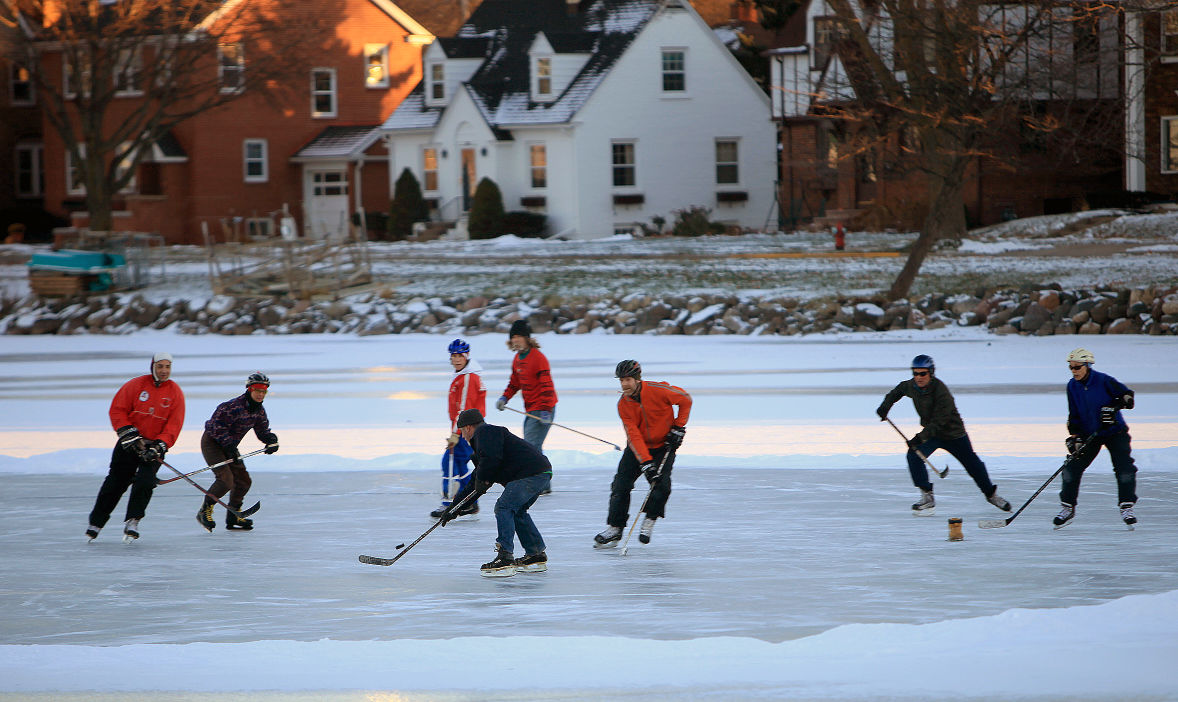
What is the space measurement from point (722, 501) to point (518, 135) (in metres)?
35.7

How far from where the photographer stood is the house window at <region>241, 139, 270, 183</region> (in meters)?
51.3

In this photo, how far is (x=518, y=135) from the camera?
155 feet

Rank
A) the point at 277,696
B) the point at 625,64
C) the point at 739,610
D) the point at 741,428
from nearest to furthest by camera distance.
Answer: the point at 277,696 → the point at 739,610 → the point at 741,428 → the point at 625,64

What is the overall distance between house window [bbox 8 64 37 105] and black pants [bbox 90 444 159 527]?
4900cm

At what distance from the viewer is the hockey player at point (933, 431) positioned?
38.9ft

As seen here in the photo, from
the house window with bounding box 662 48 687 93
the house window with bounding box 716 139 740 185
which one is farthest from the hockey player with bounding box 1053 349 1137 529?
the house window with bounding box 716 139 740 185

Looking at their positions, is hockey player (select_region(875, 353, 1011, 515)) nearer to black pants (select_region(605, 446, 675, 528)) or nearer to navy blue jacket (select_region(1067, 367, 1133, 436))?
navy blue jacket (select_region(1067, 367, 1133, 436))

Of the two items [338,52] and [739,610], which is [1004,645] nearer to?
[739,610]

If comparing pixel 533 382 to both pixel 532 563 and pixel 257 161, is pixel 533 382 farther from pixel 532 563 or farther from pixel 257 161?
pixel 257 161

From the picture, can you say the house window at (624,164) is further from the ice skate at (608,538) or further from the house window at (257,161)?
the ice skate at (608,538)

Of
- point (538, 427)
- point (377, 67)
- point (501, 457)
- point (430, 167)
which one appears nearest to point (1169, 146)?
point (430, 167)

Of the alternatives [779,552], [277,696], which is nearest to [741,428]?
[779,552]

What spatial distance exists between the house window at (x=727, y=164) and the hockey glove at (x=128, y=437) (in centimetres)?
3926

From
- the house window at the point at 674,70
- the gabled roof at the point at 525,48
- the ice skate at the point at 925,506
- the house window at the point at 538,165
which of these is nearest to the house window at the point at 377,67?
the gabled roof at the point at 525,48
